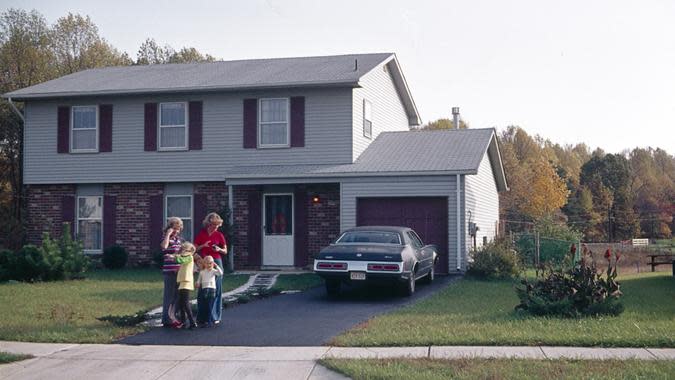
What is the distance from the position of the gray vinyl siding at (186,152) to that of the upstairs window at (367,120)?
1624 mm

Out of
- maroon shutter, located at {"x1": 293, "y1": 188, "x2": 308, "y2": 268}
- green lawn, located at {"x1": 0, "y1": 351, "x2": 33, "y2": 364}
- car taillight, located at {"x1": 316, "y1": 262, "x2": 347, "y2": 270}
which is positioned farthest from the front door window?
green lawn, located at {"x1": 0, "y1": 351, "x2": 33, "y2": 364}

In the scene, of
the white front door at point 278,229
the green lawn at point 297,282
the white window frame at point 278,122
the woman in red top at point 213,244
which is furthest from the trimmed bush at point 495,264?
the woman in red top at point 213,244

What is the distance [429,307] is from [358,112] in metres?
10.4

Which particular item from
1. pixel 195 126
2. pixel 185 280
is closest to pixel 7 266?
pixel 195 126

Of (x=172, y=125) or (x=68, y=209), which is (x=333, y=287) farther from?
(x=68, y=209)

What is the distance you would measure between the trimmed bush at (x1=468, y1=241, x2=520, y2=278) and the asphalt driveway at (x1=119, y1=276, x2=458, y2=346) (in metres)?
3.49

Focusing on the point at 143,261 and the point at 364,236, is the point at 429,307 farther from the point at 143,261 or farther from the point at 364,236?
the point at 143,261

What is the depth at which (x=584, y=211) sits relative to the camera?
55.4 meters

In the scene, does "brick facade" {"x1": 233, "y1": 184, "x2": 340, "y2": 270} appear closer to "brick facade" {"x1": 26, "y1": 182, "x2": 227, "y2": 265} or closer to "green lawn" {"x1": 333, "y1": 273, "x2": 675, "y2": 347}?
"brick facade" {"x1": 26, "y1": 182, "x2": 227, "y2": 265}

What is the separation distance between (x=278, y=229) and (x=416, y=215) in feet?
13.8

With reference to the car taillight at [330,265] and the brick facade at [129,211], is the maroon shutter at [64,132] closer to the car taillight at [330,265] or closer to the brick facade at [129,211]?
the brick facade at [129,211]

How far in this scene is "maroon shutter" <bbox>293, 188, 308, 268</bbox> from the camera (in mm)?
22328

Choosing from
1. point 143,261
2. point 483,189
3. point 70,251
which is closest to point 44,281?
point 70,251

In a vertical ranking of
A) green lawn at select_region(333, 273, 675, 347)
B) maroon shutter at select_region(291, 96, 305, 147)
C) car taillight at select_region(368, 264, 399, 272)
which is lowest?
green lawn at select_region(333, 273, 675, 347)
